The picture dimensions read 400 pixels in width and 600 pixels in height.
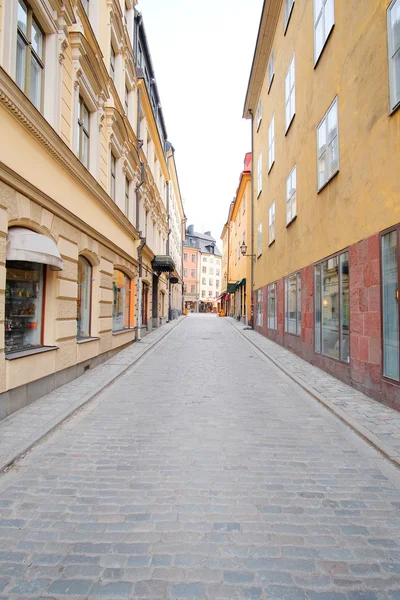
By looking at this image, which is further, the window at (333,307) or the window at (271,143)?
the window at (271,143)

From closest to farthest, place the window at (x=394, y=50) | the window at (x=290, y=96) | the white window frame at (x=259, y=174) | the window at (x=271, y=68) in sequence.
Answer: the window at (x=394, y=50) → the window at (x=290, y=96) → the window at (x=271, y=68) → the white window frame at (x=259, y=174)

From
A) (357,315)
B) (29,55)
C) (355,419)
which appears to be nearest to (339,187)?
(357,315)

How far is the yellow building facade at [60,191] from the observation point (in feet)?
17.9

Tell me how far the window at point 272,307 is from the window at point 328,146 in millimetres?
7065

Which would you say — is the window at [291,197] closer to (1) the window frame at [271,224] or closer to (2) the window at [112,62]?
(1) the window frame at [271,224]

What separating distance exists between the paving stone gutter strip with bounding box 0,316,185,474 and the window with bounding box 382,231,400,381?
204 inches

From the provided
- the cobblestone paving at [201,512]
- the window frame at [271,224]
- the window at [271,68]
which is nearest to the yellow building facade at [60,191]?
the cobblestone paving at [201,512]

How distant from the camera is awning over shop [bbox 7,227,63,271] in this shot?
5.42 m

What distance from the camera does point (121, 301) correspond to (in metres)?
13.0

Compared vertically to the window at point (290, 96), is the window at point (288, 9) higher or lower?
higher

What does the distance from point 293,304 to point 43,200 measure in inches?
345

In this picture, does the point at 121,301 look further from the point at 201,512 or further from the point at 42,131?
the point at 201,512

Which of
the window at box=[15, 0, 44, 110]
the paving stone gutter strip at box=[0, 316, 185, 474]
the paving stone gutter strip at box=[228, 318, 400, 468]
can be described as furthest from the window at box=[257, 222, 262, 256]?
the window at box=[15, 0, 44, 110]

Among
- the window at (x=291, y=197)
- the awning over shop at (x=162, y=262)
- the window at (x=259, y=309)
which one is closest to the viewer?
the window at (x=291, y=197)
